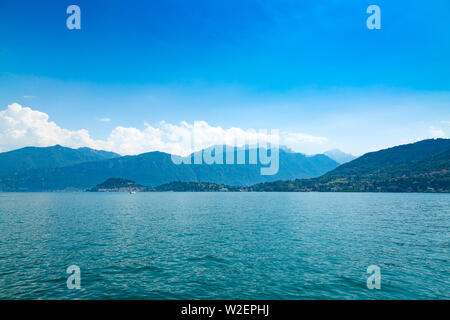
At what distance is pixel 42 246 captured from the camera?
50.6 meters

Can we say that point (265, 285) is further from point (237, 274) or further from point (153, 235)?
point (153, 235)
